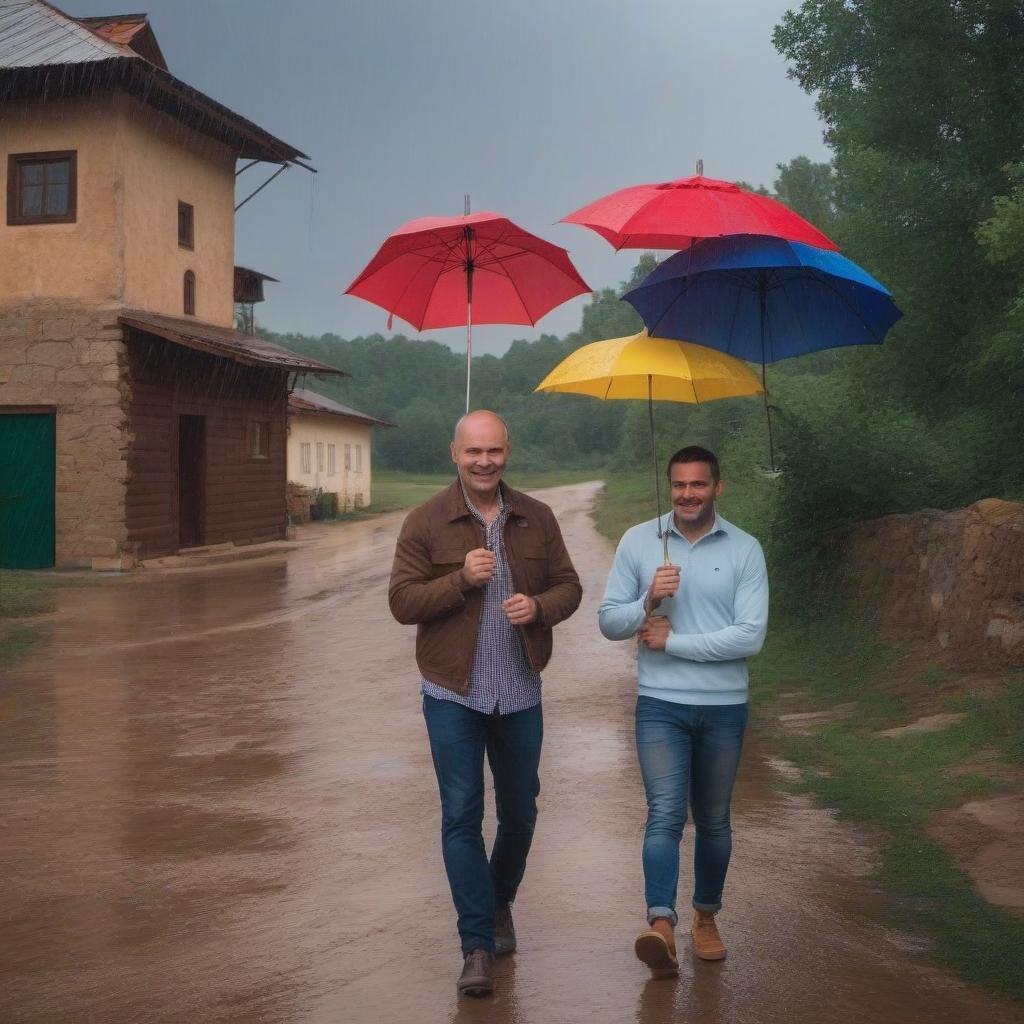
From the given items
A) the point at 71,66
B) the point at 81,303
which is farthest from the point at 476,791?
the point at 71,66

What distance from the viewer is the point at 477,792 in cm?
460

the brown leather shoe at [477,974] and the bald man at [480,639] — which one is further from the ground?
the bald man at [480,639]

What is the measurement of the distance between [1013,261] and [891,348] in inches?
115

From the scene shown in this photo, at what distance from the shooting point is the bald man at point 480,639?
4527 mm

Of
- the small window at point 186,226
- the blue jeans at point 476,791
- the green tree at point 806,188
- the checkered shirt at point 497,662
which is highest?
the green tree at point 806,188

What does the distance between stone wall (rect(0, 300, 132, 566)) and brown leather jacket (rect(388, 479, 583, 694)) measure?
1810 centimetres

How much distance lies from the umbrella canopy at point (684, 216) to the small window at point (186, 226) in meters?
20.6

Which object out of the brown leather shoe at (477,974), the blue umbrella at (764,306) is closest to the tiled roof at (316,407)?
the blue umbrella at (764,306)

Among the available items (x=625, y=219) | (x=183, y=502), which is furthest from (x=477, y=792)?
(x=183, y=502)

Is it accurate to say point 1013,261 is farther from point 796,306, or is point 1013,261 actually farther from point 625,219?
point 625,219

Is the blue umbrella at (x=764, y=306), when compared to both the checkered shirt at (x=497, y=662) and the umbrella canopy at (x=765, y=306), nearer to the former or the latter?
the umbrella canopy at (x=765, y=306)

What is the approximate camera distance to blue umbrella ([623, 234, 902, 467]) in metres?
5.49

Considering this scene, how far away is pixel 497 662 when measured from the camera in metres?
4.62

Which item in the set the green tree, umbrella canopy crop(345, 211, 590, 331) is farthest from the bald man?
the green tree
